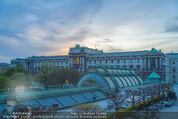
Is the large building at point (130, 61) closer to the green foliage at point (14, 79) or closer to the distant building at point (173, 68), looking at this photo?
the distant building at point (173, 68)

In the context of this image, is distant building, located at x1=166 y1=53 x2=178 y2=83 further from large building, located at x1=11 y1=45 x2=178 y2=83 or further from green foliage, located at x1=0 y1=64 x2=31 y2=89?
green foliage, located at x1=0 y1=64 x2=31 y2=89

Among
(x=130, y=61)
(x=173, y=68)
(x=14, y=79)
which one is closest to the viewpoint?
(x=14, y=79)

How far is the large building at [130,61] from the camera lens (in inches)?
4107

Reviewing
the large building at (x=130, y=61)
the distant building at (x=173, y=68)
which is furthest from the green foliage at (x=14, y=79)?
the distant building at (x=173, y=68)

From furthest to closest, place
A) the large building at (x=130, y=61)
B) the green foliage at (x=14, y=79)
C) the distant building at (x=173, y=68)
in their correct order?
the distant building at (x=173, y=68) < the large building at (x=130, y=61) < the green foliage at (x=14, y=79)

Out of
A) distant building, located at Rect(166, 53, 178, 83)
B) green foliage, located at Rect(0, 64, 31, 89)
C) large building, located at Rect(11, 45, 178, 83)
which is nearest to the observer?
green foliage, located at Rect(0, 64, 31, 89)

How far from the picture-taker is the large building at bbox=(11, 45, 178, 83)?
104312 millimetres

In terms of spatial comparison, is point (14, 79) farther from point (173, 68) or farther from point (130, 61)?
point (173, 68)

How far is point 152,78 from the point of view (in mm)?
72062

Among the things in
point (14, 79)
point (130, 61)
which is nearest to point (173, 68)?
point (130, 61)

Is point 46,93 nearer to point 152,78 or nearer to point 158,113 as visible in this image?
point 158,113

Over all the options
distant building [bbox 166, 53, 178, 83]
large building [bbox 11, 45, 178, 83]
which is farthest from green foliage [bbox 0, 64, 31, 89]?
distant building [bbox 166, 53, 178, 83]

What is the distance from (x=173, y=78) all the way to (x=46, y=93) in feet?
364

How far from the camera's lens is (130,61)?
112938 millimetres
